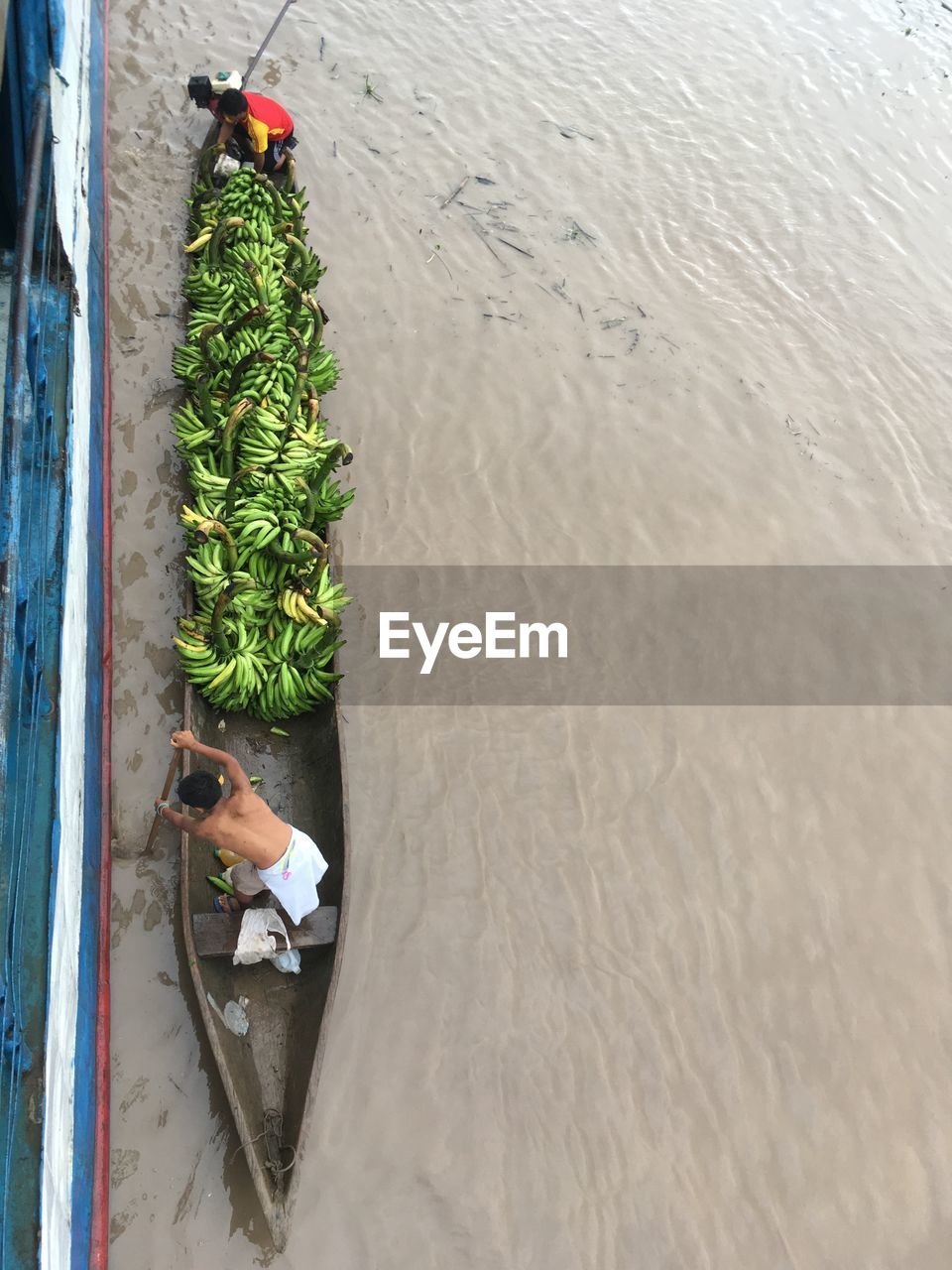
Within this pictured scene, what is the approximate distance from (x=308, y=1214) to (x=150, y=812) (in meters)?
2.19

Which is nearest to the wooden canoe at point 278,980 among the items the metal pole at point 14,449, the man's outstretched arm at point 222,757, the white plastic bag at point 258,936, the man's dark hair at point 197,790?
the white plastic bag at point 258,936

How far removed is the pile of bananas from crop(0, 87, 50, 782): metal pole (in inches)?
52.2

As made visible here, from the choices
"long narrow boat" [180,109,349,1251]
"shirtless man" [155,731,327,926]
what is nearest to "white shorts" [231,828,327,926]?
"shirtless man" [155,731,327,926]

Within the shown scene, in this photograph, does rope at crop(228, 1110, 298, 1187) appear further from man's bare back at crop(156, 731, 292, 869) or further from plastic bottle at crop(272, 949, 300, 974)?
man's bare back at crop(156, 731, 292, 869)

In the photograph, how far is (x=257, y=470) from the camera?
212 inches

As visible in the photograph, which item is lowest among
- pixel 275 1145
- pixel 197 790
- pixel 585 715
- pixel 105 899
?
pixel 275 1145

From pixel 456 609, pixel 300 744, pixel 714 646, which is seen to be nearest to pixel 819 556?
pixel 714 646

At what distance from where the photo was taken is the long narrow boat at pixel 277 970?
148 inches

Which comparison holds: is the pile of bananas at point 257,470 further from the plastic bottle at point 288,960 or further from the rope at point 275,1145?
the rope at point 275,1145

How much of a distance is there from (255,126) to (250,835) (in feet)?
19.0

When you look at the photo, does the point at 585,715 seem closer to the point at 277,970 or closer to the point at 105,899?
the point at 277,970

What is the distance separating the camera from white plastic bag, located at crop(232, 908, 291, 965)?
13.4 ft

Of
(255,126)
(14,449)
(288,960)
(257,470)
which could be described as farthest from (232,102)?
(288,960)

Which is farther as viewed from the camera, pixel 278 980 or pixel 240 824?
pixel 278 980
